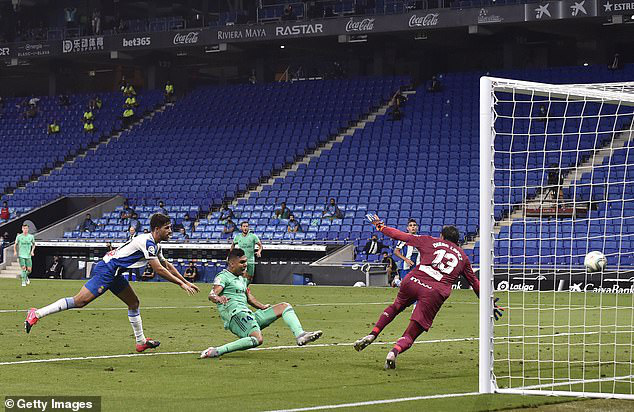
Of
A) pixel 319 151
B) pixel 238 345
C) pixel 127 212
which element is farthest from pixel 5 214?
pixel 238 345

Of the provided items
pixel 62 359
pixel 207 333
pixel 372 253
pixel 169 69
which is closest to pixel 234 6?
pixel 169 69

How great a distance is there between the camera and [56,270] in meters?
37.4

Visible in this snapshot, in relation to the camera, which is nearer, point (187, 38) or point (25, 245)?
point (25, 245)

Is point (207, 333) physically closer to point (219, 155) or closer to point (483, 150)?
point (483, 150)

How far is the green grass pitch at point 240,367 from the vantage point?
370 inches

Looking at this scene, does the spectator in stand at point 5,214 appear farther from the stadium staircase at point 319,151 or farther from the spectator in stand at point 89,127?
the stadium staircase at point 319,151

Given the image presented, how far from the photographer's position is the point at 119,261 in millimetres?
13109

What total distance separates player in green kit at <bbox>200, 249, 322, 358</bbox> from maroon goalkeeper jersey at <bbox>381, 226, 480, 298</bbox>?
150cm

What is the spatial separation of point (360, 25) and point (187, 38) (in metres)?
8.22

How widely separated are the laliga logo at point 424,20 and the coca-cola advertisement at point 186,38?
9.94 metres

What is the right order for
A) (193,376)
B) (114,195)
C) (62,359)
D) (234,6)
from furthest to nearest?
1. (234,6)
2. (114,195)
3. (62,359)
4. (193,376)

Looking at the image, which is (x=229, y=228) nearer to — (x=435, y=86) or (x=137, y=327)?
(x=435, y=86)

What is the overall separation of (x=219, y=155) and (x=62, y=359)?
31.4 metres

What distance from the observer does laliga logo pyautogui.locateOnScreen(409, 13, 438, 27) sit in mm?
38562
